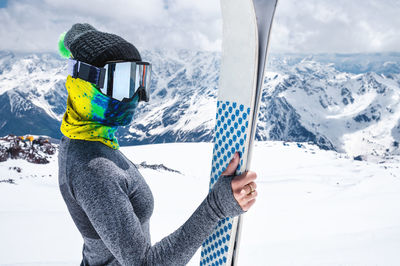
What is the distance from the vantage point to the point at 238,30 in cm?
180

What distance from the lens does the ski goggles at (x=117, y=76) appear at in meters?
1.57

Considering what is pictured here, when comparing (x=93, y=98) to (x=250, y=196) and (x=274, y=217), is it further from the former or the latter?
(x=274, y=217)

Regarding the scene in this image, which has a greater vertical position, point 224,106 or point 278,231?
point 224,106

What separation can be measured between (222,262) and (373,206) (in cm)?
953

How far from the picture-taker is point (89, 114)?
1610 mm

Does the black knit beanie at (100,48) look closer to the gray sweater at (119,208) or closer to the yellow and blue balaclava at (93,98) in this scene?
the yellow and blue balaclava at (93,98)

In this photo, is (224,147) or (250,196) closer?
(250,196)

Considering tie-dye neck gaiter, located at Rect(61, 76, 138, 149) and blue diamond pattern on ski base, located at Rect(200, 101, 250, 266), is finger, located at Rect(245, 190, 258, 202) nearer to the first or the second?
blue diamond pattern on ski base, located at Rect(200, 101, 250, 266)

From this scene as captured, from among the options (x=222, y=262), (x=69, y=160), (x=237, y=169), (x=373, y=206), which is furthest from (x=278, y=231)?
(x=69, y=160)

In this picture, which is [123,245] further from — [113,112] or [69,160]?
[113,112]

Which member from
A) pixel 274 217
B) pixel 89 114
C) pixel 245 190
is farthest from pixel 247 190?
pixel 274 217

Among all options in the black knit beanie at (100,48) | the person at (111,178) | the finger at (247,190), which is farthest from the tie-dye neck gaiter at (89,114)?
the finger at (247,190)

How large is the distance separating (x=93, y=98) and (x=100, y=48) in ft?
0.83

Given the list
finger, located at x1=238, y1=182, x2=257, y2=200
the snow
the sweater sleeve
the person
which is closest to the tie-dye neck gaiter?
the person
